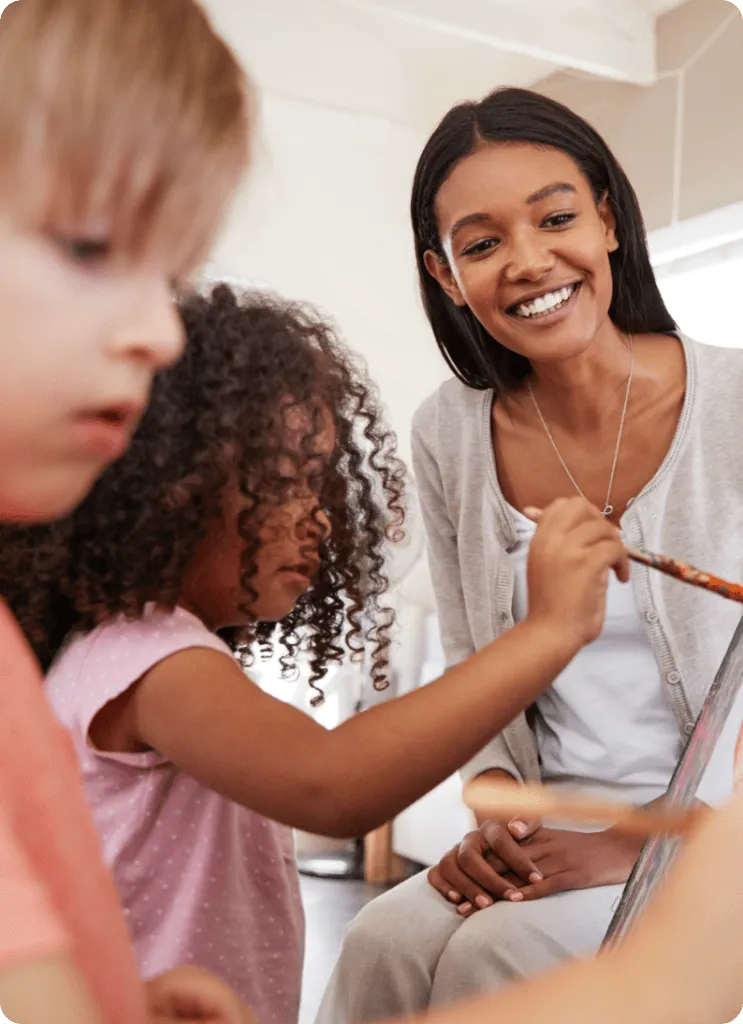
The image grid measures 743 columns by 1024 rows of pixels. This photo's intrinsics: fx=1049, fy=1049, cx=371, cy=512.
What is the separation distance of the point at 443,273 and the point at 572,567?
346 mm

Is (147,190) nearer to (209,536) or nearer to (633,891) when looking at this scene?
(209,536)

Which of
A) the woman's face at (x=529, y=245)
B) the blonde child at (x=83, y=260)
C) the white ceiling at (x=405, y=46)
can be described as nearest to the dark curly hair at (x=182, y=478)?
the woman's face at (x=529, y=245)

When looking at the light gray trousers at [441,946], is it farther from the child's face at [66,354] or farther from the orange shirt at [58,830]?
the child's face at [66,354]

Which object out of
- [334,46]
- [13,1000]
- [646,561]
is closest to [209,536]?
[646,561]

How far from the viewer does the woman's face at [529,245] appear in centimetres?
71

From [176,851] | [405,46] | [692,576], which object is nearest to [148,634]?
[176,851]

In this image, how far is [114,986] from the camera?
335mm

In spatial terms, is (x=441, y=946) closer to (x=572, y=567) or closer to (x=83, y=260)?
(x=572, y=567)

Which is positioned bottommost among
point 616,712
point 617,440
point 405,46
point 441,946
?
point 441,946

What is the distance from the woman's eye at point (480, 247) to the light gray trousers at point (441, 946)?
448mm

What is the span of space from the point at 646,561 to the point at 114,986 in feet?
1.05

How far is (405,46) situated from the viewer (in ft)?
3.67

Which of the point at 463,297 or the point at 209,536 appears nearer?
the point at 209,536

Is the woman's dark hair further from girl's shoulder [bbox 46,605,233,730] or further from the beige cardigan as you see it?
girl's shoulder [bbox 46,605,233,730]
